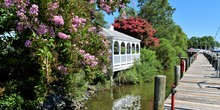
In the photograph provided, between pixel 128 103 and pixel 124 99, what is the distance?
4.13 ft

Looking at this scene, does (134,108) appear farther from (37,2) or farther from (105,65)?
(37,2)

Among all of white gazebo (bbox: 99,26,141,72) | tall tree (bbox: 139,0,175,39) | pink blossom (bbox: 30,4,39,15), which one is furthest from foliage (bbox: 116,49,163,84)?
tall tree (bbox: 139,0,175,39)

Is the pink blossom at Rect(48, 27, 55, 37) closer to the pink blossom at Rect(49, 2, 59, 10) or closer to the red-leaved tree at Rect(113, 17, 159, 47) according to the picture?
the pink blossom at Rect(49, 2, 59, 10)

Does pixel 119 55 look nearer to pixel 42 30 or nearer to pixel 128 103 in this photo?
pixel 128 103

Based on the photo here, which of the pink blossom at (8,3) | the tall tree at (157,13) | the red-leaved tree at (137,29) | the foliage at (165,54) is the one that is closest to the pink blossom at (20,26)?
the pink blossom at (8,3)

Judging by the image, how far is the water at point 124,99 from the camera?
46.1ft

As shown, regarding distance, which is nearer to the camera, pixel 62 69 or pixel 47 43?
pixel 47 43

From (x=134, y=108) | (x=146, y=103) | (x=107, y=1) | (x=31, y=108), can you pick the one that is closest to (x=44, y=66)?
(x=31, y=108)

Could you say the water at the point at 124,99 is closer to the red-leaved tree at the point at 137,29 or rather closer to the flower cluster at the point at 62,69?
the flower cluster at the point at 62,69

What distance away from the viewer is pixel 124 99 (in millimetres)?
16156

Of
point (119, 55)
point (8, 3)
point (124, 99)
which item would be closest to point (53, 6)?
point (8, 3)

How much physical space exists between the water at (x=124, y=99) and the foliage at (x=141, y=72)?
103 cm

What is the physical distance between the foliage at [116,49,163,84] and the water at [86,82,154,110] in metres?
1.03

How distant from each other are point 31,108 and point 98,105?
6076 millimetres
